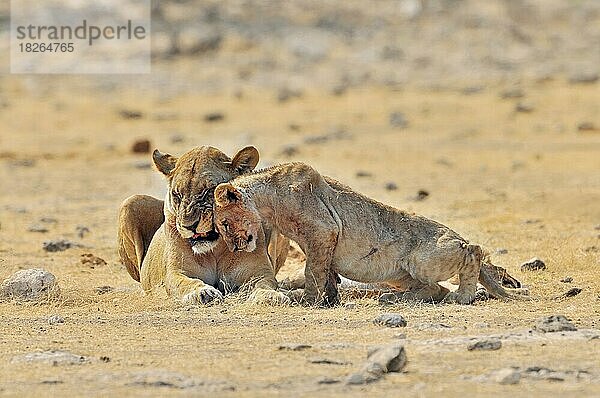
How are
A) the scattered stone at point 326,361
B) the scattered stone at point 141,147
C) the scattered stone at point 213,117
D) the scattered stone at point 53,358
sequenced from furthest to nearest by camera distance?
the scattered stone at point 213,117, the scattered stone at point 141,147, the scattered stone at point 53,358, the scattered stone at point 326,361

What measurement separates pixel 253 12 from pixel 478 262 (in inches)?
1319

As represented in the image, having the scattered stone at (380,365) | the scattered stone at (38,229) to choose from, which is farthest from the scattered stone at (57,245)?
the scattered stone at (380,365)

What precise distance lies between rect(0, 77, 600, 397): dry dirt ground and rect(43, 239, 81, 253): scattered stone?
10 centimetres

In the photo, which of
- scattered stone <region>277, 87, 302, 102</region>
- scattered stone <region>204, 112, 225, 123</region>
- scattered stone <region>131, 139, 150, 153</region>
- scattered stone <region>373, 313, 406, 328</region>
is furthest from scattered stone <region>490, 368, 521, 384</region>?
scattered stone <region>277, 87, 302, 102</region>

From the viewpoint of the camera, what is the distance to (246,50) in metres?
39.1

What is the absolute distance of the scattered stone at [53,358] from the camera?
22.5 ft

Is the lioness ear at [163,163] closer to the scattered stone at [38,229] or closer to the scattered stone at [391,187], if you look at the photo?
the scattered stone at [38,229]

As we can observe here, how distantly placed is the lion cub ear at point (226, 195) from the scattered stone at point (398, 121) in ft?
66.2

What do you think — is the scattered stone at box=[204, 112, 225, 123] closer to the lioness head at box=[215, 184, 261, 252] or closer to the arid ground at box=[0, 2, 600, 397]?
the arid ground at box=[0, 2, 600, 397]

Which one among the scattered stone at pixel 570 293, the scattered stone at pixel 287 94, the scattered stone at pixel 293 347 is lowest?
the scattered stone at pixel 287 94

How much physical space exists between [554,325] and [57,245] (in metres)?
6.82

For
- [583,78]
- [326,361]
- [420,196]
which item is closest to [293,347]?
[326,361]

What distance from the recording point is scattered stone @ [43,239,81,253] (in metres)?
12.9

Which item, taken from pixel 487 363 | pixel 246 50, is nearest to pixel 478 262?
pixel 487 363
